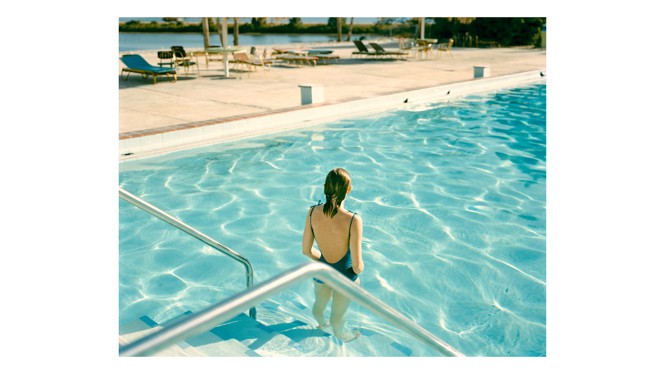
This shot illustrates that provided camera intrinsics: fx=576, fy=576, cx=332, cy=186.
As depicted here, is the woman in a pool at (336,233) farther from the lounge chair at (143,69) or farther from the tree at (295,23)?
the tree at (295,23)

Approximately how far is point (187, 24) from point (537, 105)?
45.2m

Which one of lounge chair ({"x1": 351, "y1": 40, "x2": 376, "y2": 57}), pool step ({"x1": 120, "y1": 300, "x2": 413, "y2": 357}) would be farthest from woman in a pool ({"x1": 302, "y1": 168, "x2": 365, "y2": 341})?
lounge chair ({"x1": 351, "y1": 40, "x2": 376, "y2": 57})

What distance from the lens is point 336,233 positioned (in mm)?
3393

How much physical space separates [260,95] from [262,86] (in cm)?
150

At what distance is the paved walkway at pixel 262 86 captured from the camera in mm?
9727

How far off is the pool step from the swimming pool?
0.52 ft

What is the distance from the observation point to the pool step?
3.17m

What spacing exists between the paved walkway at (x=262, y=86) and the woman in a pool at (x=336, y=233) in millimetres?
5418

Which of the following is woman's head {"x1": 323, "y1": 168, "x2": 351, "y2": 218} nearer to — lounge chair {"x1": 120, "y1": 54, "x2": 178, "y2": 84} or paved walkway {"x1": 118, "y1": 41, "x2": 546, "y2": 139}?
paved walkway {"x1": 118, "y1": 41, "x2": 546, "y2": 139}

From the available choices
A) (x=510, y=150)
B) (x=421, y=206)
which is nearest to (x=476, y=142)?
(x=510, y=150)

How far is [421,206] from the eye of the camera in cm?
681

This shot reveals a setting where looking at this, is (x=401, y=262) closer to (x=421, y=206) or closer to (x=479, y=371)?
(x=421, y=206)

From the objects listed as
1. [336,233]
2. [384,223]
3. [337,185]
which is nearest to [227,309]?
[337,185]

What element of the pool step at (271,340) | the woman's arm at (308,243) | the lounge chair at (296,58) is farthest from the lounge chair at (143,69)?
the woman's arm at (308,243)
